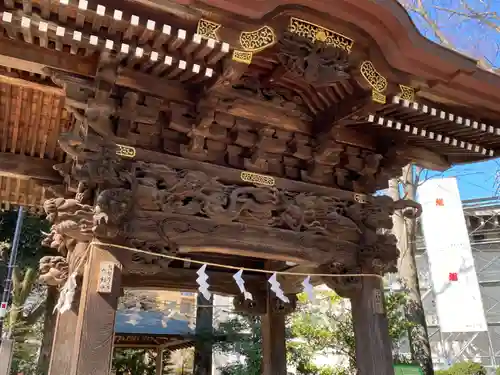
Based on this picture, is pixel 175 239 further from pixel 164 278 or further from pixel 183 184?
pixel 164 278

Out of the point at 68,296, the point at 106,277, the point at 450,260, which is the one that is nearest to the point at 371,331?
the point at 106,277

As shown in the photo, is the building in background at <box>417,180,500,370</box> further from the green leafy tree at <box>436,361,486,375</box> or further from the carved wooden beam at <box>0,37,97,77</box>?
the carved wooden beam at <box>0,37,97,77</box>

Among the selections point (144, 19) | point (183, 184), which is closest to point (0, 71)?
point (144, 19)

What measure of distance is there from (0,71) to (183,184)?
5.80ft

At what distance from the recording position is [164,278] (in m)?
5.75

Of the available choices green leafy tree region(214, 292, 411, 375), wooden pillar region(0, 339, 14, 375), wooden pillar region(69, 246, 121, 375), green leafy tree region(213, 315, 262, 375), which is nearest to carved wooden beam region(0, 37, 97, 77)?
wooden pillar region(69, 246, 121, 375)

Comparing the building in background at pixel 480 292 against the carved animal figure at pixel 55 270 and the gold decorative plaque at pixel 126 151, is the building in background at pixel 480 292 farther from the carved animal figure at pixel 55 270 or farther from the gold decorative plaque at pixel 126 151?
the gold decorative plaque at pixel 126 151

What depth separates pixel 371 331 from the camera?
4.17 metres

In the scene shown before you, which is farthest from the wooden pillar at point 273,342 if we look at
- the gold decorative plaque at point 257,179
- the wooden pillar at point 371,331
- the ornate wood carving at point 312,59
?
the ornate wood carving at point 312,59

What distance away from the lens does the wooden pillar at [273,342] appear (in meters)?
5.79

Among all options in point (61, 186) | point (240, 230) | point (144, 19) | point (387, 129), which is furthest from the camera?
point (61, 186)

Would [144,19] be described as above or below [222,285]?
above

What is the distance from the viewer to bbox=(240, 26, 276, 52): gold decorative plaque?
333cm

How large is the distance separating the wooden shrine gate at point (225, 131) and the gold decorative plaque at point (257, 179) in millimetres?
14
